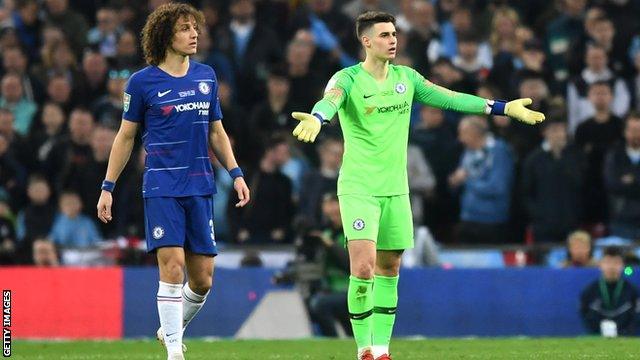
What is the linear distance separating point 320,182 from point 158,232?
322 inches

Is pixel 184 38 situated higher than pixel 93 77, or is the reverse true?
pixel 184 38

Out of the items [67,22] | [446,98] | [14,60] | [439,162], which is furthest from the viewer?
[67,22]

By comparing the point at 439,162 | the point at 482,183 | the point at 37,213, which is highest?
the point at 439,162

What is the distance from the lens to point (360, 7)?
22.2 m

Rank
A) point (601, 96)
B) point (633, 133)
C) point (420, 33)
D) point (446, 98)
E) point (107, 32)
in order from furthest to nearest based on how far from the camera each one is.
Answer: point (107, 32), point (420, 33), point (601, 96), point (633, 133), point (446, 98)

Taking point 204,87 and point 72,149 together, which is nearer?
point 204,87

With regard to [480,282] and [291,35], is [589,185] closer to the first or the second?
[480,282]

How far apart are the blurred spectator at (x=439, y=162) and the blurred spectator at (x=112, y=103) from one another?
163 inches

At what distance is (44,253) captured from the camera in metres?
19.3

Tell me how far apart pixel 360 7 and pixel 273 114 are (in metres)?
2.60

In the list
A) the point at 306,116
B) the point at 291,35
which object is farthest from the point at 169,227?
the point at 291,35

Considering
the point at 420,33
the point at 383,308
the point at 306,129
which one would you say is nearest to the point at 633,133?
the point at 420,33

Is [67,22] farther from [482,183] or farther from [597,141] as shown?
[597,141]

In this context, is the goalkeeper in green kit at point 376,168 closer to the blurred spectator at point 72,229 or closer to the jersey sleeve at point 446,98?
the jersey sleeve at point 446,98
